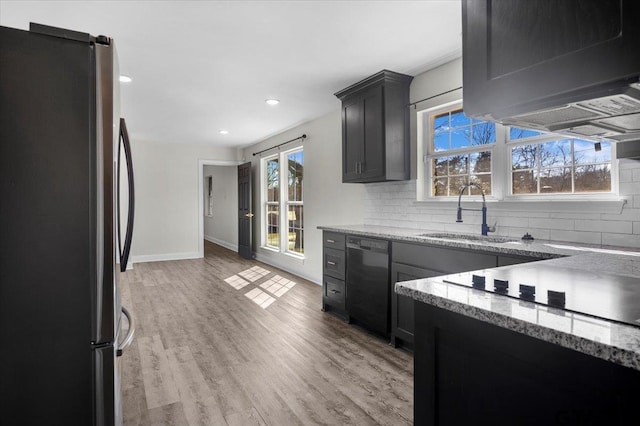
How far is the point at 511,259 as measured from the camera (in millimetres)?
2172

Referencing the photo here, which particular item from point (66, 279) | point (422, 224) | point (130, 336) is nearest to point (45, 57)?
point (66, 279)

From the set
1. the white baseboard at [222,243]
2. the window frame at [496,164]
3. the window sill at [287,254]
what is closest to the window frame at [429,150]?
the window frame at [496,164]

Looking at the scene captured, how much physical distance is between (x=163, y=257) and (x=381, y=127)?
19.1ft

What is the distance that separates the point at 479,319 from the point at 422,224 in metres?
2.79

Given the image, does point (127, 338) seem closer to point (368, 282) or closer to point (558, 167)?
point (368, 282)

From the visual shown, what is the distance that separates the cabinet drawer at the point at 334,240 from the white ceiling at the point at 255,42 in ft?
5.31

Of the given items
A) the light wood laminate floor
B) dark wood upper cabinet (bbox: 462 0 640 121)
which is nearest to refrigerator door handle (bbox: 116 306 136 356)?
the light wood laminate floor

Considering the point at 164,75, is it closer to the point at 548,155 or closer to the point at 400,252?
the point at 400,252

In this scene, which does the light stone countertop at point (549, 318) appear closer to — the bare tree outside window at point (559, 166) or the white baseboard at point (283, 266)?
the bare tree outside window at point (559, 166)

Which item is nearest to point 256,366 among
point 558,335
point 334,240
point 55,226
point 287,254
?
point 334,240

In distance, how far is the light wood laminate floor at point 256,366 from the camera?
6.98 ft

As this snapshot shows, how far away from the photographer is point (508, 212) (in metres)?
2.90

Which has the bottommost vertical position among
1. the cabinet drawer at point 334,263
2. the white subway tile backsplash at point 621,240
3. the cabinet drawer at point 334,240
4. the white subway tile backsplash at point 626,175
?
the cabinet drawer at point 334,263

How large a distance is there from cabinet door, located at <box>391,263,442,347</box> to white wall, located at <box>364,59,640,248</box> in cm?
72
